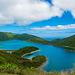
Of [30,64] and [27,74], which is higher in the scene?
[27,74]

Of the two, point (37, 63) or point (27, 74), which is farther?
point (37, 63)

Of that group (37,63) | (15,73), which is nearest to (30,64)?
(37,63)

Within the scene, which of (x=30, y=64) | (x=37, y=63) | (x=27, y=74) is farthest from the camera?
(x=37, y=63)

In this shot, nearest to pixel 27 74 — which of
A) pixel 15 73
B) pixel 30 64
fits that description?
pixel 15 73

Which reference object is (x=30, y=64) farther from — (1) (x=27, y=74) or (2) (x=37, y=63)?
(1) (x=27, y=74)

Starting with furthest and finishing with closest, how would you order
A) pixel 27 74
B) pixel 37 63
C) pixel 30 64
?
pixel 37 63 → pixel 30 64 → pixel 27 74

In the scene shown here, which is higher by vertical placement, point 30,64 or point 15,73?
point 15,73

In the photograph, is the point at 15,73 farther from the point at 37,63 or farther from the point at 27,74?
the point at 37,63

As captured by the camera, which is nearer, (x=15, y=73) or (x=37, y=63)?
(x=15, y=73)
